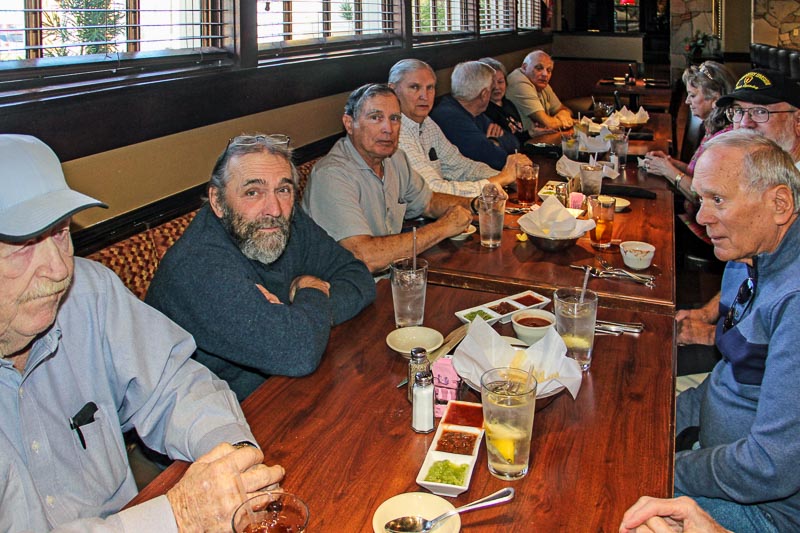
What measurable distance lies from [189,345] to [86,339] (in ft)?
0.74

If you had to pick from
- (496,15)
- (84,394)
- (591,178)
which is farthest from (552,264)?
(496,15)

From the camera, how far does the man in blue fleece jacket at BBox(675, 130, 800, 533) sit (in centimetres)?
151

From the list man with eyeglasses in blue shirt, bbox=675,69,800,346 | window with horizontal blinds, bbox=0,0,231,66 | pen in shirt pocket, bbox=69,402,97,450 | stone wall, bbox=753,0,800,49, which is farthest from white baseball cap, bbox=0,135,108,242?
stone wall, bbox=753,0,800,49

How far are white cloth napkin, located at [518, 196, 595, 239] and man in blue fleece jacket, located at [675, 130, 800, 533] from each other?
574 mm

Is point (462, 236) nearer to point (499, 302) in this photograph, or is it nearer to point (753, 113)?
point (499, 302)

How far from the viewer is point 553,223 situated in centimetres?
255

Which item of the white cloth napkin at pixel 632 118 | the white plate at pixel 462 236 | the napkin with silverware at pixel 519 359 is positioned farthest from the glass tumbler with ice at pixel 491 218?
the white cloth napkin at pixel 632 118

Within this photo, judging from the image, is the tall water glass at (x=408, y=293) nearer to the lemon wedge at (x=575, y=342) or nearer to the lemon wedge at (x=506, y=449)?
the lemon wedge at (x=575, y=342)

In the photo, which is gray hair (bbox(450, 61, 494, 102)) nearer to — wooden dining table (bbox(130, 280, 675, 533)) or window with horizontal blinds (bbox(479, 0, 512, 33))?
window with horizontal blinds (bbox(479, 0, 512, 33))

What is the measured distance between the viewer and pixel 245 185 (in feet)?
6.83

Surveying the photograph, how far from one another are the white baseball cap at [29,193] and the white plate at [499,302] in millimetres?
1016

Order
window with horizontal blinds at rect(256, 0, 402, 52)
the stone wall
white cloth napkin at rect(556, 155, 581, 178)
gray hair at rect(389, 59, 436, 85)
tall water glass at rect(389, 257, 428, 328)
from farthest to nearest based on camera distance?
the stone wall, gray hair at rect(389, 59, 436, 85), white cloth napkin at rect(556, 155, 581, 178), window with horizontal blinds at rect(256, 0, 402, 52), tall water glass at rect(389, 257, 428, 328)

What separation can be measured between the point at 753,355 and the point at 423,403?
0.81 m

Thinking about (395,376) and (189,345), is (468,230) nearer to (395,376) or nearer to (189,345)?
(395,376)
